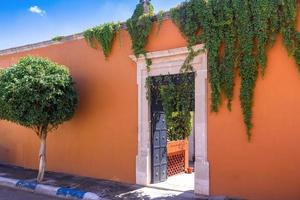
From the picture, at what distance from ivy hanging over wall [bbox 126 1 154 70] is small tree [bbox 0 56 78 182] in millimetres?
1906

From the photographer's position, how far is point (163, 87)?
823 centimetres

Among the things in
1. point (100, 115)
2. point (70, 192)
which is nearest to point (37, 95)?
point (100, 115)

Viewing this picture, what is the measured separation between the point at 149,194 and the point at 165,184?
37.3 inches

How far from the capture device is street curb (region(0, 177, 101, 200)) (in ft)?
25.2

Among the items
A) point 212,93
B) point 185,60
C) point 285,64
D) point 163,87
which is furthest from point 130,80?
point 285,64

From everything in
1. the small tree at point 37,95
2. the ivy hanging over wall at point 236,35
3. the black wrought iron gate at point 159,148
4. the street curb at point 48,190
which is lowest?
the street curb at point 48,190

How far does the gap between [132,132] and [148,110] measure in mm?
710

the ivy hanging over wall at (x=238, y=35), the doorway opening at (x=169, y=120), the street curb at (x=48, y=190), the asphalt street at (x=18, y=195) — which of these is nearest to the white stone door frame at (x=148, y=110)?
the doorway opening at (x=169, y=120)

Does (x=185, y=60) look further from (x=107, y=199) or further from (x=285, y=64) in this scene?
(x=107, y=199)

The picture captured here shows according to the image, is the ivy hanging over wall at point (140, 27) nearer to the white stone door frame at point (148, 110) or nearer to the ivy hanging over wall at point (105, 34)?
the white stone door frame at point (148, 110)

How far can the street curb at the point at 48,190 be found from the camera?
7.67 m

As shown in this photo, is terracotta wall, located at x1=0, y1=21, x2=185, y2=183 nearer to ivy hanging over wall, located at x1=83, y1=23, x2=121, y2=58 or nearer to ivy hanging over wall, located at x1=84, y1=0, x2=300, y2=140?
ivy hanging over wall, located at x1=83, y1=23, x2=121, y2=58

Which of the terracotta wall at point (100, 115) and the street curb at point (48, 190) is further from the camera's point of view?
the terracotta wall at point (100, 115)

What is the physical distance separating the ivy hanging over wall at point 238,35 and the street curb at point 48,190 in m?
3.22
